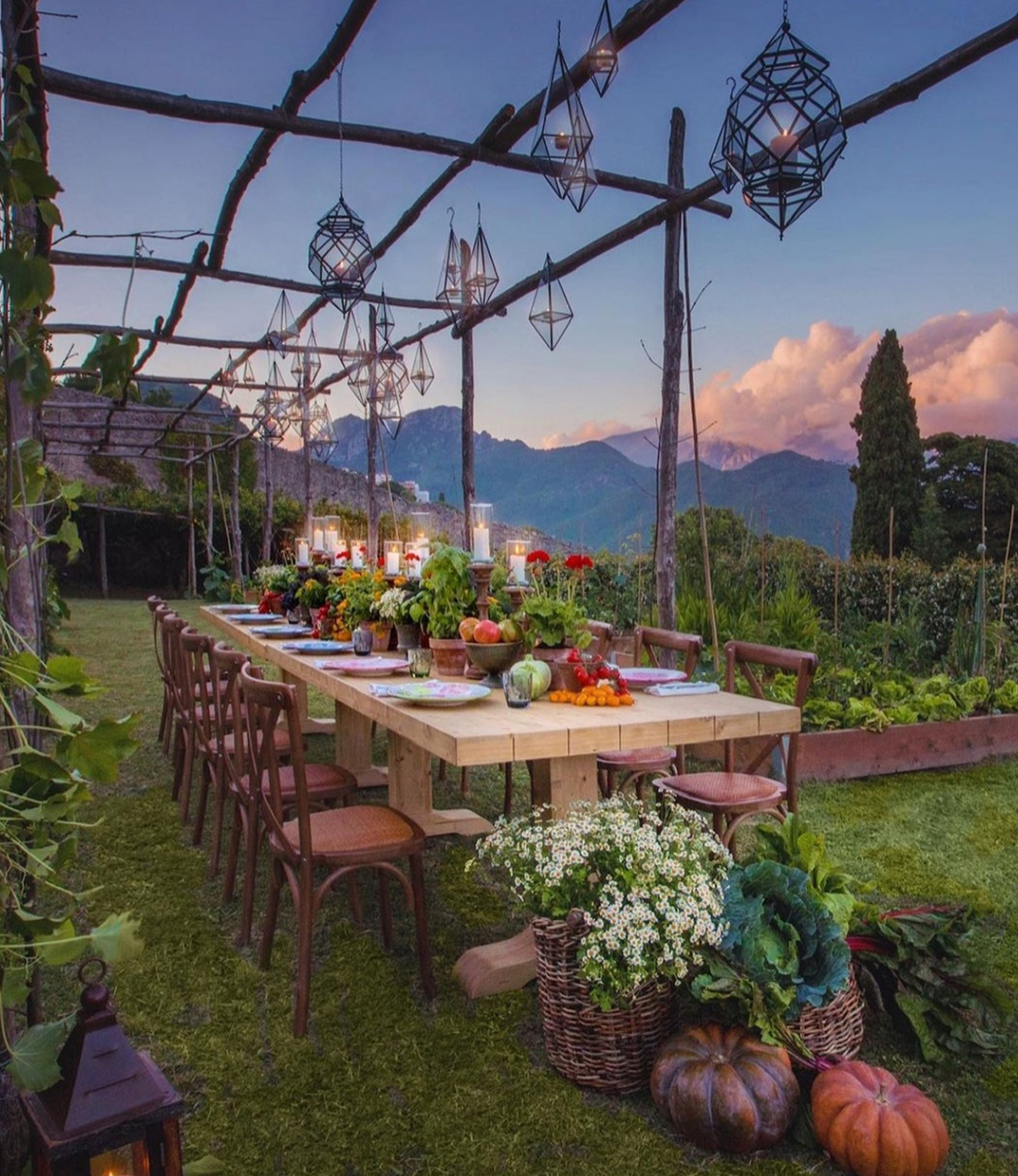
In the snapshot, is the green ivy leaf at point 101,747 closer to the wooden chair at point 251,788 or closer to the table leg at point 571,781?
the wooden chair at point 251,788

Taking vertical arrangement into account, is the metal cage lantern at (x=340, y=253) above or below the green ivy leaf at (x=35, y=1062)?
above

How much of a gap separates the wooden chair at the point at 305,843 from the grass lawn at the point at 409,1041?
157 mm

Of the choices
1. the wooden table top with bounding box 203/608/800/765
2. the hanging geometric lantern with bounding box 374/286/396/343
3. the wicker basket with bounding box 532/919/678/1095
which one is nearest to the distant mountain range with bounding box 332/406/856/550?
the hanging geometric lantern with bounding box 374/286/396/343

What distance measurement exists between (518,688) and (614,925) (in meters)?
0.86

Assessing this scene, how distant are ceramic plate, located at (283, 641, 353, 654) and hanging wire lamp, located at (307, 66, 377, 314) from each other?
175cm

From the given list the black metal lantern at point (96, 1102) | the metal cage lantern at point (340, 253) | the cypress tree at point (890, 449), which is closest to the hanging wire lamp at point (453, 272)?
the metal cage lantern at point (340, 253)

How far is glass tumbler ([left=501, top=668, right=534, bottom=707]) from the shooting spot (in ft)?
9.29

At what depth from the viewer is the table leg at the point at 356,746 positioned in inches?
189

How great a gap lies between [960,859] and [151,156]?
27.1 feet

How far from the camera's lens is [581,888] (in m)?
2.30

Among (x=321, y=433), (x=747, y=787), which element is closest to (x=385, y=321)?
(x=321, y=433)

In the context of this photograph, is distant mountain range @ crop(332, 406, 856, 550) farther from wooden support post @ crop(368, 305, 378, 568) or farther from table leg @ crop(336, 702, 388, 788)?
table leg @ crop(336, 702, 388, 788)

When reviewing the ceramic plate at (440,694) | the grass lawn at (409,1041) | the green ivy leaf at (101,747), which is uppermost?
the green ivy leaf at (101,747)

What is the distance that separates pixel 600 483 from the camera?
2788 centimetres
